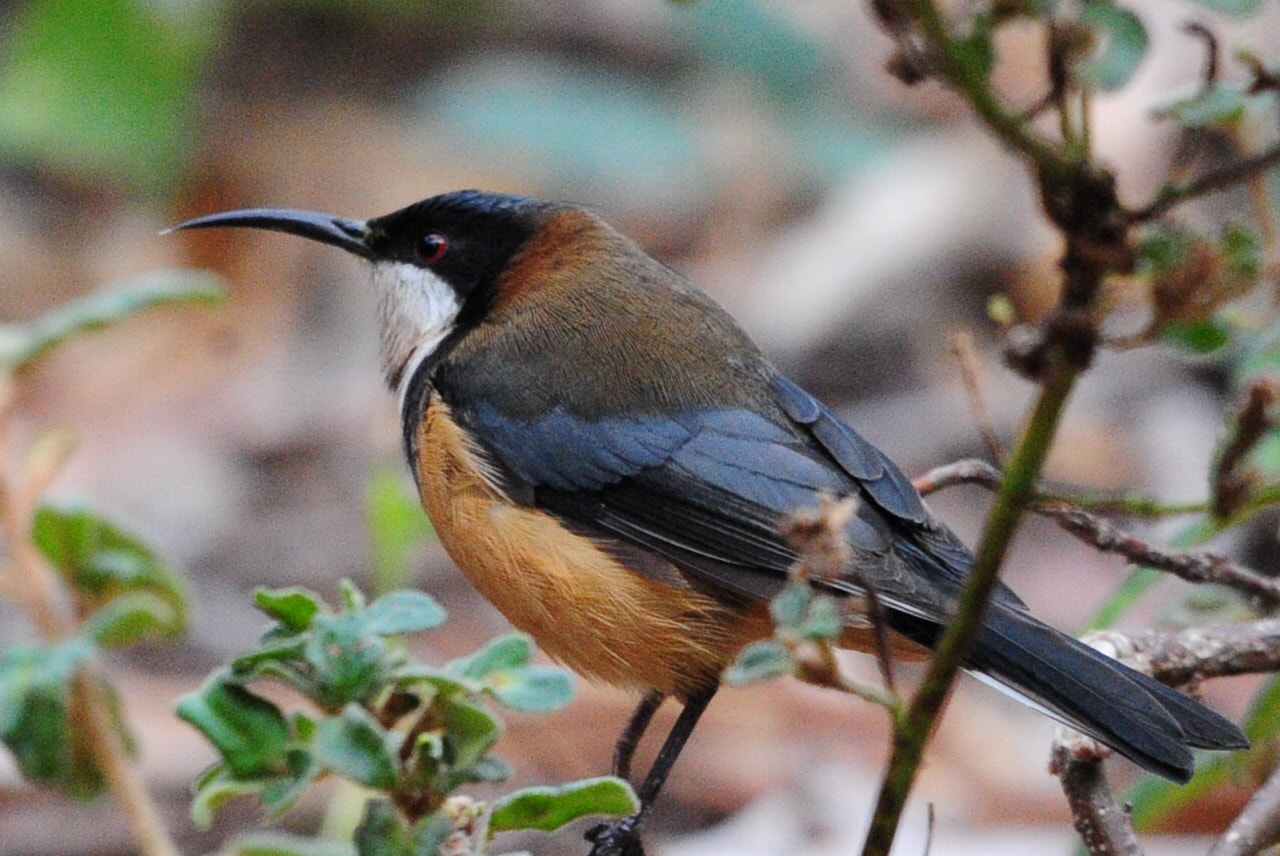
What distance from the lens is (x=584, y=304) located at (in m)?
3.91

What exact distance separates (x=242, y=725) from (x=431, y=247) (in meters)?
2.35

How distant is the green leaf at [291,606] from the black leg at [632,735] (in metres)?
0.99

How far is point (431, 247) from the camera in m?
4.30

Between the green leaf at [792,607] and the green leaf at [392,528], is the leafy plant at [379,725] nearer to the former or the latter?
the green leaf at [792,607]

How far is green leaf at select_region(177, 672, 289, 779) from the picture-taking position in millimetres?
2082

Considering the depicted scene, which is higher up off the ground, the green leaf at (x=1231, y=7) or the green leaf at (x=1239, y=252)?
the green leaf at (x=1231, y=7)

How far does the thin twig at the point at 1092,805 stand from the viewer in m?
2.40

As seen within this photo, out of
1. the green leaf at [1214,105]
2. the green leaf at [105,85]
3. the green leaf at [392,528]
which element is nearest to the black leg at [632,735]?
the green leaf at [392,528]

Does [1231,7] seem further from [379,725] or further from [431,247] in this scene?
[431,247]

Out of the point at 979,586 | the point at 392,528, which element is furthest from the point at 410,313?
the point at 979,586

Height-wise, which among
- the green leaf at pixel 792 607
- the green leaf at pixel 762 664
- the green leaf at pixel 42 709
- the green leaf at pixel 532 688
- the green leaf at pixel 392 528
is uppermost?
the green leaf at pixel 792 607

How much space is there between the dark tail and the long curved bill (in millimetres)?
2090

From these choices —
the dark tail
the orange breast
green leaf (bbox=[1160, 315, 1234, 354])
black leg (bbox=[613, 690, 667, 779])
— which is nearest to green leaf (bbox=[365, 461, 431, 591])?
the orange breast

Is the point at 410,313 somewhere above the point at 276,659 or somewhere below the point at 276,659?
above
